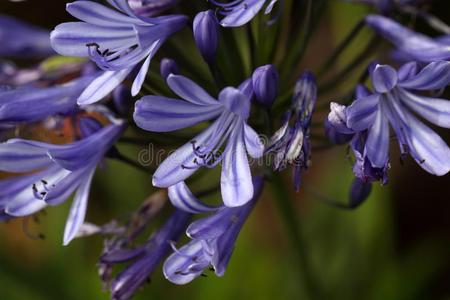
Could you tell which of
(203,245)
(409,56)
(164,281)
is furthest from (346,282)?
(203,245)

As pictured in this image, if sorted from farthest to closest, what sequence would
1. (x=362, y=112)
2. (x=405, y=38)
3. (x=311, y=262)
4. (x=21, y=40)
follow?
(x=311, y=262), (x=21, y=40), (x=405, y=38), (x=362, y=112)

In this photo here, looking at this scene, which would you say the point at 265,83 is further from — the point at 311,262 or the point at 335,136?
the point at 311,262

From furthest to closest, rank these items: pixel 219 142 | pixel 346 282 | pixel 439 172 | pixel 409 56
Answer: pixel 346 282
pixel 409 56
pixel 219 142
pixel 439 172

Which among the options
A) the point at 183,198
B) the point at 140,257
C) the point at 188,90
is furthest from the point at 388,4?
the point at 140,257

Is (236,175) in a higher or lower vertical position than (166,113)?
lower

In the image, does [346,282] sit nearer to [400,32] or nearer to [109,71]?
[400,32]

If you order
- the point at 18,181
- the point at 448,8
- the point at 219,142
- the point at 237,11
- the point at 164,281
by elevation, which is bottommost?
the point at 164,281

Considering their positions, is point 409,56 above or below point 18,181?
above

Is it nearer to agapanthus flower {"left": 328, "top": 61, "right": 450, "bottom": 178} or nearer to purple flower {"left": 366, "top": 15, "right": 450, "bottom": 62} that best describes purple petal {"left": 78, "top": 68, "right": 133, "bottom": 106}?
agapanthus flower {"left": 328, "top": 61, "right": 450, "bottom": 178}
